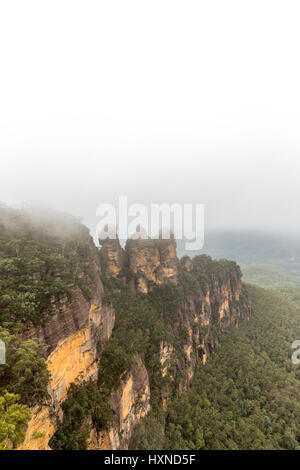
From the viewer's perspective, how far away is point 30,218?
26.4 meters

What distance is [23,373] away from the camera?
10883 millimetres

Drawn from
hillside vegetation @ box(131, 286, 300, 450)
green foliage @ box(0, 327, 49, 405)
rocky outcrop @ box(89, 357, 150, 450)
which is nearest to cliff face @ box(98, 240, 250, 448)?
rocky outcrop @ box(89, 357, 150, 450)

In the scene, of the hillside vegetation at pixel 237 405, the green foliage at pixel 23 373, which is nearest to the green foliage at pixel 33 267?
the green foliage at pixel 23 373

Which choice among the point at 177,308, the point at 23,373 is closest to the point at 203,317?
the point at 177,308

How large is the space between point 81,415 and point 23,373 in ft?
31.1

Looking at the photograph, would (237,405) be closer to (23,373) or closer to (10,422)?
(23,373)

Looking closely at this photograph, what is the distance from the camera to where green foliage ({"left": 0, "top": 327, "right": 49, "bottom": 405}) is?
408 inches

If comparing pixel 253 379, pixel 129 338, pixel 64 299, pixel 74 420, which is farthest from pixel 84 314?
pixel 253 379

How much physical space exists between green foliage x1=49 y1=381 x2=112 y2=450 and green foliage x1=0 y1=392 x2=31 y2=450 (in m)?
6.94

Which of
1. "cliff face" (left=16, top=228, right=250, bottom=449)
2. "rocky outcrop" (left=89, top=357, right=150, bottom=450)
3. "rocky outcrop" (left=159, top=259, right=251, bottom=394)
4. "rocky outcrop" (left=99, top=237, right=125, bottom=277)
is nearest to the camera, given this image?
"cliff face" (left=16, top=228, right=250, bottom=449)

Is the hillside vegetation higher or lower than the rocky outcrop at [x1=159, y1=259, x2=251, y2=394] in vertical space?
lower

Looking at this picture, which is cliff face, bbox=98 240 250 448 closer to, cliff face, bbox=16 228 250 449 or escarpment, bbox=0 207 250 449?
cliff face, bbox=16 228 250 449
